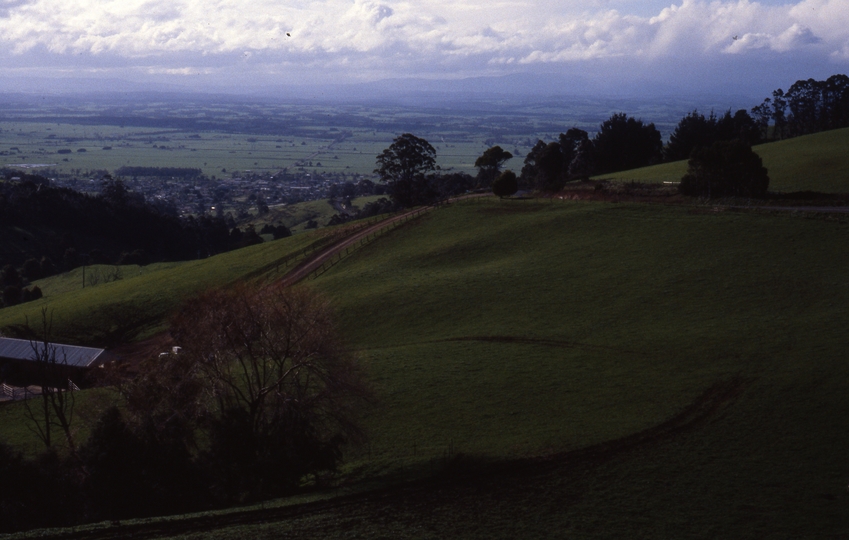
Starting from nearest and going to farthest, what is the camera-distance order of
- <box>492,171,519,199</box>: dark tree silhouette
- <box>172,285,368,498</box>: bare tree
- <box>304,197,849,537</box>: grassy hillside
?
<box>304,197,849,537</box>: grassy hillside → <box>172,285,368,498</box>: bare tree → <box>492,171,519,199</box>: dark tree silhouette

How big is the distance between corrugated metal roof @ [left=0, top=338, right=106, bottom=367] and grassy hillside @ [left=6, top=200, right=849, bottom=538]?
11036mm

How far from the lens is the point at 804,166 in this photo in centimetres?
5962

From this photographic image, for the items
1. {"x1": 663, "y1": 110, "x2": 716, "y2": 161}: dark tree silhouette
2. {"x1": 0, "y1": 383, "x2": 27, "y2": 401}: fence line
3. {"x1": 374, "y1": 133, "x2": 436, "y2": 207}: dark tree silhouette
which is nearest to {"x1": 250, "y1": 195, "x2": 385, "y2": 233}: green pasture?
{"x1": 374, "y1": 133, "x2": 436, "y2": 207}: dark tree silhouette

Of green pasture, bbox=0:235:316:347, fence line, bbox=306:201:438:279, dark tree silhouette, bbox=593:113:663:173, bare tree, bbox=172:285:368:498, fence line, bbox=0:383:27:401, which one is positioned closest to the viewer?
bare tree, bbox=172:285:368:498

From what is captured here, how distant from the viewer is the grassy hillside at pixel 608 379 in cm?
1825

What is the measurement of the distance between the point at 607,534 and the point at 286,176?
158 meters

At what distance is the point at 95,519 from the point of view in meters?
20.1

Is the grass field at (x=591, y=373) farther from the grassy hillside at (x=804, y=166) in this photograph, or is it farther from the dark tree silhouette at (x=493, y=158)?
the dark tree silhouette at (x=493, y=158)

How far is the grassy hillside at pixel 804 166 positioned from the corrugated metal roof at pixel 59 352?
154 feet

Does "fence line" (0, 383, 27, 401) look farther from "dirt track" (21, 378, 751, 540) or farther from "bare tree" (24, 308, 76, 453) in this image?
"dirt track" (21, 378, 751, 540)

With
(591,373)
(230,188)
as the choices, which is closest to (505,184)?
(591,373)

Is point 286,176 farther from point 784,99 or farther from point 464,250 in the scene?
point 464,250

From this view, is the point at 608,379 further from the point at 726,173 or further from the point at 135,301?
the point at 135,301

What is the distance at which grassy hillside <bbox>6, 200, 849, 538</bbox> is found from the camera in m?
18.2
